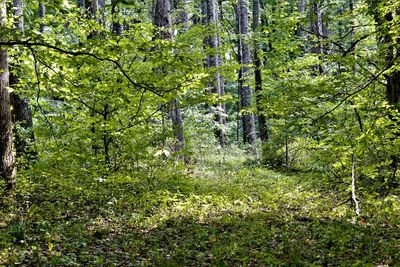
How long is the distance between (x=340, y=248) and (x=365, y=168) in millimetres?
2456

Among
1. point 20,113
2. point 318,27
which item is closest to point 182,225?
point 20,113

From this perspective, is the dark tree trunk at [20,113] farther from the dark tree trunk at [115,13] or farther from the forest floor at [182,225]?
the dark tree trunk at [115,13]

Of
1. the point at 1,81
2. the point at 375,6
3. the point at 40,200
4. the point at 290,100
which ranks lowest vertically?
the point at 40,200

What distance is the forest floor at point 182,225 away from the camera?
5.42 m

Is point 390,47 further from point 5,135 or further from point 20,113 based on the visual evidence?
point 20,113

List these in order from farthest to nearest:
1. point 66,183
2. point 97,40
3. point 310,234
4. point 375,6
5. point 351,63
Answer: point 66,183 < point 351,63 < point 310,234 < point 375,6 < point 97,40

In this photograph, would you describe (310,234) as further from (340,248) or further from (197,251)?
(197,251)

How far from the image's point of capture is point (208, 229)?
22.2 ft

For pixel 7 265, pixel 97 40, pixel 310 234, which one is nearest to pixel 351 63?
pixel 310 234

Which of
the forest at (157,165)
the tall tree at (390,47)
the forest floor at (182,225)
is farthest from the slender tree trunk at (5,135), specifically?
the tall tree at (390,47)

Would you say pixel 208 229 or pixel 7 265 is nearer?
pixel 7 265

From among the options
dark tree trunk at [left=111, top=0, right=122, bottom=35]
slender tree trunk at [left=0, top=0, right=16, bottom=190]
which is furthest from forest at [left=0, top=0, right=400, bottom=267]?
dark tree trunk at [left=111, top=0, right=122, bottom=35]

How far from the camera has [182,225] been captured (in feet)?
23.0

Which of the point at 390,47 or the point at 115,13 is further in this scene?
the point at 115,13
